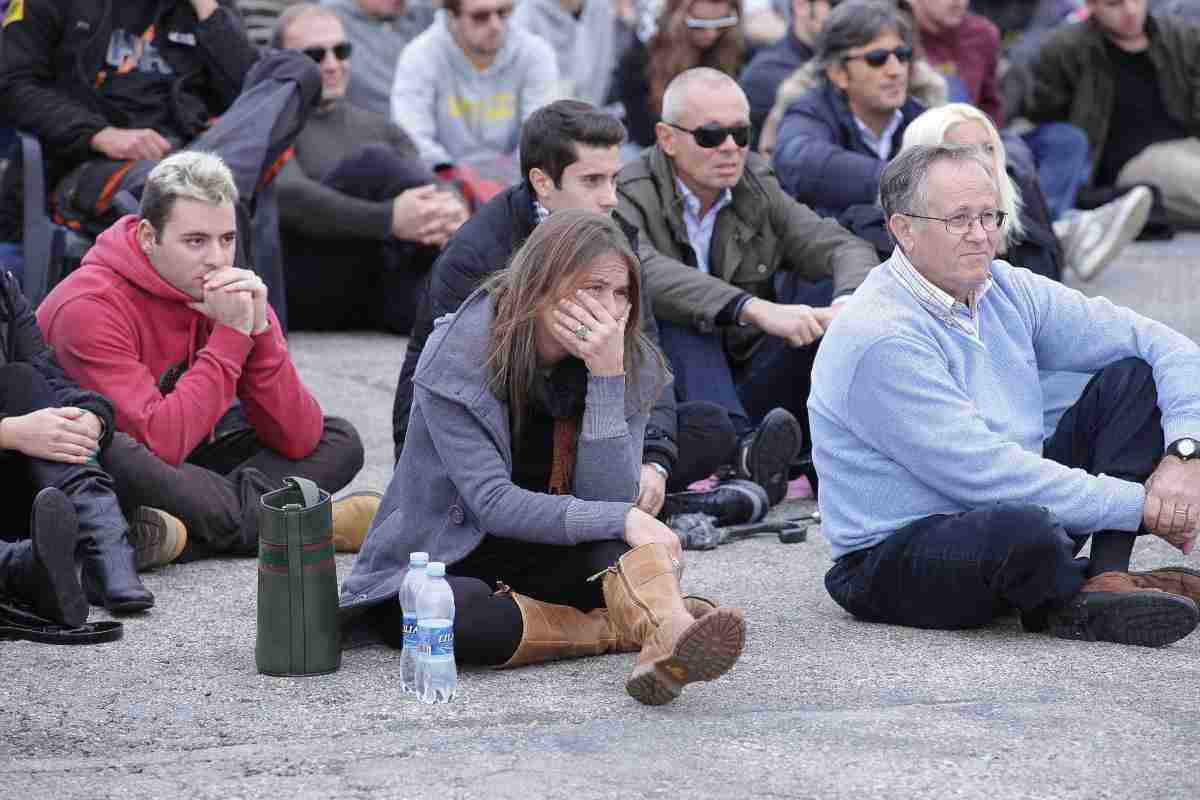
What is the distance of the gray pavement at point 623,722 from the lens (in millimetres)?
3510

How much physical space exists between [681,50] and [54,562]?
5.36 metres

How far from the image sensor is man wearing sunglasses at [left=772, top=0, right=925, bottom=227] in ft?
24.0

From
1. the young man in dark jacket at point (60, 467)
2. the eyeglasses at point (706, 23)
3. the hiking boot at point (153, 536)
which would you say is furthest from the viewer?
the eyeglasses at point (706, 23)

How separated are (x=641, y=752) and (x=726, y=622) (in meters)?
0.31

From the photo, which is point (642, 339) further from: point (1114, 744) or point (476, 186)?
point (476, 186)

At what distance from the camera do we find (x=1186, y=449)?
454 centimetres

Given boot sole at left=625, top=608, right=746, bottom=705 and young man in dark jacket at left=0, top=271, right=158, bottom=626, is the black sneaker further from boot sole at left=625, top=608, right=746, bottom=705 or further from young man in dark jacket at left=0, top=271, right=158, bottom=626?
boot sole at left=625, top=608, right=746, bottom=705

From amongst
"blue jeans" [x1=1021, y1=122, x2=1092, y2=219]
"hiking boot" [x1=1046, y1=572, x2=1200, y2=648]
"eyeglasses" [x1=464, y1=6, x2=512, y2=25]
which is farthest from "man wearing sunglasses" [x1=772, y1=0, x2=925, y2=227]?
"hiking boot" [x1=1046, y1=572, x2=1200, y2=648]

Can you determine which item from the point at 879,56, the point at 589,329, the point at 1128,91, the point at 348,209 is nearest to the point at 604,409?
the point at 589,329

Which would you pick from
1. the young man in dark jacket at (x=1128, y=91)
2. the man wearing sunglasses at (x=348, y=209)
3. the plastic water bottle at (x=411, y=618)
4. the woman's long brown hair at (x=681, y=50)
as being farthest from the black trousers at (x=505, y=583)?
the young man in dark jacket at (x=1128, y=91)

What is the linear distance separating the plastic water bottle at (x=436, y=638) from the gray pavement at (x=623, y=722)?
5 cm

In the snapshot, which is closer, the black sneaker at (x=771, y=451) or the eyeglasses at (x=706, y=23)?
the black sneaker at (x=771, y=451)

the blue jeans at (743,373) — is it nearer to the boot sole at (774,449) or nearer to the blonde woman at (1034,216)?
the boot sole at (774,449)

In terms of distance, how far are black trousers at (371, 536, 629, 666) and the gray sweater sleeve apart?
4073mm
